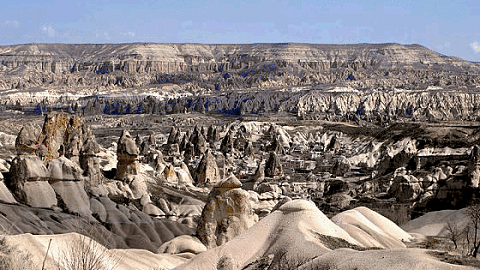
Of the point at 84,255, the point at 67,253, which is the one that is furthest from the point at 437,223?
the point at 84,255

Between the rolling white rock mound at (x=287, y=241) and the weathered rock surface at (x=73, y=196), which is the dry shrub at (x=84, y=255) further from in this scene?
the weathered rock surface at (x=73, y=196)

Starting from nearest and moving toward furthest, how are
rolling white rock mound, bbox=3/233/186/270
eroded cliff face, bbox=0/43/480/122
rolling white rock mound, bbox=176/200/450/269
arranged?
rolling white rock mound, bbox=3/233/186/270 → rolling white rock mound, bbox=176/200/450/269 → eroded cliff face, bbox=0/43/480/122

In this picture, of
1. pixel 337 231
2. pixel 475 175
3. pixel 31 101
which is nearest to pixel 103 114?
pixel 31 101

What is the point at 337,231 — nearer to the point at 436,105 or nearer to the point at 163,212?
the point at 163,212

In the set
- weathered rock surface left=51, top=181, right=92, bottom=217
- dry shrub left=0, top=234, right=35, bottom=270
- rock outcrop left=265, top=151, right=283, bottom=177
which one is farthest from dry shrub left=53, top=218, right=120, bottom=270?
rock outcrop left=265, top=151, right=283, bottom=177

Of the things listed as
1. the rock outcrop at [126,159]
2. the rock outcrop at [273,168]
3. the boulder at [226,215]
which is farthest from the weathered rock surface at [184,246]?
the rock outcrop at [273,168]

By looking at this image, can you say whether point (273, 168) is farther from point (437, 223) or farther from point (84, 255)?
point (84, 255)

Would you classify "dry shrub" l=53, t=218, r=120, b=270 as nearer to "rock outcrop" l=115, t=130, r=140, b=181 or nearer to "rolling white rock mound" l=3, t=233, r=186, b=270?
"rolling white rock mound" l=3, t=233, r=186, b=270

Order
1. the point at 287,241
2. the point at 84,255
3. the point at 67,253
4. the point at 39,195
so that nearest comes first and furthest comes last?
the point at 84,255, the point at 67,253, the point at 287,241, the point at 39,195
